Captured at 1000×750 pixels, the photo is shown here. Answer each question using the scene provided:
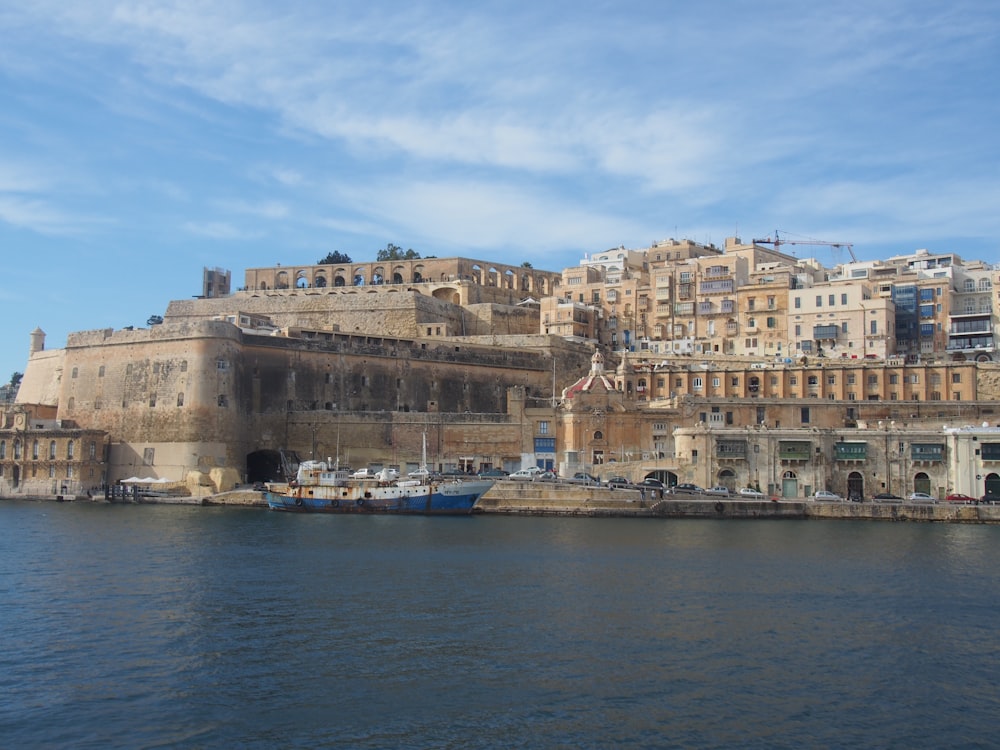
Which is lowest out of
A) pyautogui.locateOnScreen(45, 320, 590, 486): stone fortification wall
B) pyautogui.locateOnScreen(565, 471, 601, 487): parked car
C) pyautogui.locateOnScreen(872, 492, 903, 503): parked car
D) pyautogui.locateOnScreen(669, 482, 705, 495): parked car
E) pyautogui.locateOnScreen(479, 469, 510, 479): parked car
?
pyautogui.locateOnScreen(872, 492, 903, 503): parked car

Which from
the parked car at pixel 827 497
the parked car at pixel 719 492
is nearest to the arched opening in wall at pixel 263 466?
the parked car at pixel 719 492

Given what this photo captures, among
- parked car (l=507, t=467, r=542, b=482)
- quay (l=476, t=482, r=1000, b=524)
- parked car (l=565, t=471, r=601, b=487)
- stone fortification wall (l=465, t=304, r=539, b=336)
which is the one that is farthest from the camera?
stone fortification wall (l=465, t=304, r=539, b=336)

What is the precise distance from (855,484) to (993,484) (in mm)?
5094

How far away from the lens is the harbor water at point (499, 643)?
49.4 ft

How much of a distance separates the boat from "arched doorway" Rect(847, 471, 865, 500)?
14573 millimetres

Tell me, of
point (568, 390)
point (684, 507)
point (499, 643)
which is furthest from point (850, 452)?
point (499, 643)

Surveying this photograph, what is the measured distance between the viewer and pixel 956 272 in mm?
63656

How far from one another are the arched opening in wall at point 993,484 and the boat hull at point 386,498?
757 inches

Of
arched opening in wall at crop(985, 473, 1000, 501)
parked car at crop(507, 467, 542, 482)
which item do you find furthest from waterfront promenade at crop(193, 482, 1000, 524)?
arched opening in wall at crop(985, 473, 1000, 501)

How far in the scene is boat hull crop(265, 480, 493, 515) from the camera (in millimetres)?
42219

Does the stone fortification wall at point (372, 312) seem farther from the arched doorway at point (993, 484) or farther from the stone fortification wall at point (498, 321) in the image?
the arched doorway at point (993, 484)

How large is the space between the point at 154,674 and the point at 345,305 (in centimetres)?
5203

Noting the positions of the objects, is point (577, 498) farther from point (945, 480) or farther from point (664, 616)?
point (664, 616)

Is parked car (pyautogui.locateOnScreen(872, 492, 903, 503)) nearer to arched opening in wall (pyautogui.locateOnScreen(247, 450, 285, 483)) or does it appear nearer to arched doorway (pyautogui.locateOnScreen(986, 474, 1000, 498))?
arched doorway (pyautogui.locateOnScreen(986, 474, 1000, 498))
